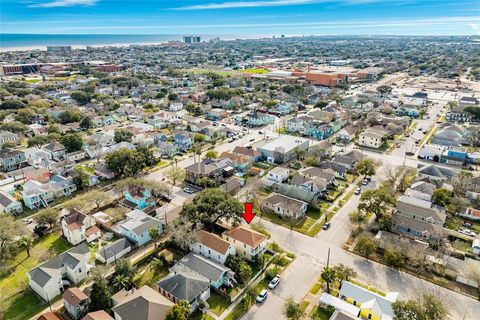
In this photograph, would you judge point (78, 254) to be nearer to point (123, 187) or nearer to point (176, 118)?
point (123, 187)

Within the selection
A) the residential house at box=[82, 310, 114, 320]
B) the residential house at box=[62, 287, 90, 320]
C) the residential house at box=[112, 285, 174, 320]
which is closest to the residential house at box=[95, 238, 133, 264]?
the residential house at box=[62, 287, 90, 320]

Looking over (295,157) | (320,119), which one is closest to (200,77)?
(320,119)

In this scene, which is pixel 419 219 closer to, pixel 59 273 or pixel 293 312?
pixel 293 312

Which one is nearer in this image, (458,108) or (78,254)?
(78,254)

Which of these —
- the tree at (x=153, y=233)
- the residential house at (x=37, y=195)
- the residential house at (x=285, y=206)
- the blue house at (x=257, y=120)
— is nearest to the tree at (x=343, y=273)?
the residential house at (x=285, y=206)

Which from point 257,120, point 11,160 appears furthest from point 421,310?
point 11,160

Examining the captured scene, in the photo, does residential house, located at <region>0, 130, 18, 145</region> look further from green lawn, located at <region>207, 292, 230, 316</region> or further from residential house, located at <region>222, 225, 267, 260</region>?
green lawn, located at <region>207, 292, 230, 316</region>
